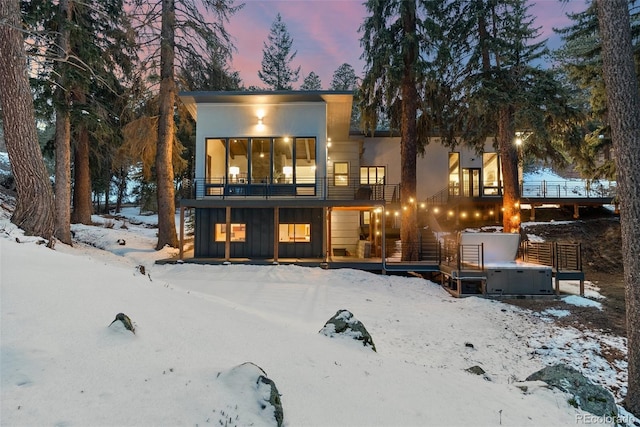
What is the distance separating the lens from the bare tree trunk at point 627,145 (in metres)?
5.26

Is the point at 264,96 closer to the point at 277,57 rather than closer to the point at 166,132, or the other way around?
the point at 166,132

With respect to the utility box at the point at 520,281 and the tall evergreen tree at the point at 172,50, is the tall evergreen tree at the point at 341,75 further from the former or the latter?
the utility box at the point at 520,281

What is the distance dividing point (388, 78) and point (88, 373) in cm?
1341

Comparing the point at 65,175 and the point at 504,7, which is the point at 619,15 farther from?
the point at 65,175

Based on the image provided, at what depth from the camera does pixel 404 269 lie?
13141 millimetres

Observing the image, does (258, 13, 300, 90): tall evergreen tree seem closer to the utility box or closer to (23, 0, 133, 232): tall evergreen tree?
(23, 0, 133, 232): tall evergreen tree

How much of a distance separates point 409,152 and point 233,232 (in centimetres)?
837

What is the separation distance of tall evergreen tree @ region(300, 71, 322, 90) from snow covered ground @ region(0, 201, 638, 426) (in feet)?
111

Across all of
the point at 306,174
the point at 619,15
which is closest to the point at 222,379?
the point at 619,15

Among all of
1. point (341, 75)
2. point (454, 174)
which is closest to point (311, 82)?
point (341, 75)

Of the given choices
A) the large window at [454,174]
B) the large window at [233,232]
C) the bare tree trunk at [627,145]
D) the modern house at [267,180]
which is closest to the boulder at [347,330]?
the bare tree trunk at [627,145]

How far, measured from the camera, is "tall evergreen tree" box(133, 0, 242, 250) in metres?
15.6

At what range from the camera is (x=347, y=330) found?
18.7 feet

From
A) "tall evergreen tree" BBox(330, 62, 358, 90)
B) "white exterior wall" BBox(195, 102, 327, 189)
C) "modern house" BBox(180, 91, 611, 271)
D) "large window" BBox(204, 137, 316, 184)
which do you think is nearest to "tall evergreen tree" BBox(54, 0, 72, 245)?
"modern house" BBox(180, 91, 611, 271)
